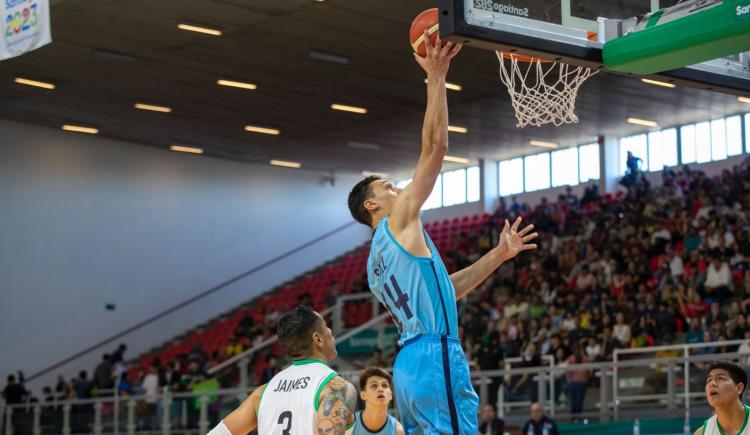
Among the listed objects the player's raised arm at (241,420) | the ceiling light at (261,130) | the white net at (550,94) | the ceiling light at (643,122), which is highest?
the ceiling light at (643,122)

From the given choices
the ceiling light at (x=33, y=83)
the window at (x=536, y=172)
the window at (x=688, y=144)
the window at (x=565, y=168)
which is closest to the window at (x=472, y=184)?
the window at (x=536, y=172)

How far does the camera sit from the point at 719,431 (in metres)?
8.50

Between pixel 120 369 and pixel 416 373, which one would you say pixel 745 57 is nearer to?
pixel 416 373

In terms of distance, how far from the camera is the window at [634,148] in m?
31.3

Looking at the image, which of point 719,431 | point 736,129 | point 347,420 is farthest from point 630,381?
point 736,129

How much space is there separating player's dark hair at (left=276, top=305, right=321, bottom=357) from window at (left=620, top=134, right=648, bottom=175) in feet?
84.3

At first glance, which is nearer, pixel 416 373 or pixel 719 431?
pixel 416 373

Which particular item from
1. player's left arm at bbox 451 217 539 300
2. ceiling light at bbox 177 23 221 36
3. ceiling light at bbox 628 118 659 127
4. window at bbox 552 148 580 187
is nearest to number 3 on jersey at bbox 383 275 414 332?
player's left arm at bbox 451 217 539 300

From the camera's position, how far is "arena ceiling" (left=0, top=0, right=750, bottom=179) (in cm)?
2075

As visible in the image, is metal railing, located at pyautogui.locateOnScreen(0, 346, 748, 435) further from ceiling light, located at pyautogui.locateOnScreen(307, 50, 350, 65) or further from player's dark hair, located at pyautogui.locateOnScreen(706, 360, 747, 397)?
ceiling light, located at pyautogui.locateOnScreen(307, 50, 350, 65)

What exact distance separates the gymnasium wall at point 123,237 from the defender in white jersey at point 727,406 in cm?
2445

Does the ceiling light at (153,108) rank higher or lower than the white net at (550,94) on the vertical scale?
higher

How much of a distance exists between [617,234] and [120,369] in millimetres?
12256

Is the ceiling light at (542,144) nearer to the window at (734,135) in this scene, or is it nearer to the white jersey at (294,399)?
the window at (734,135)
